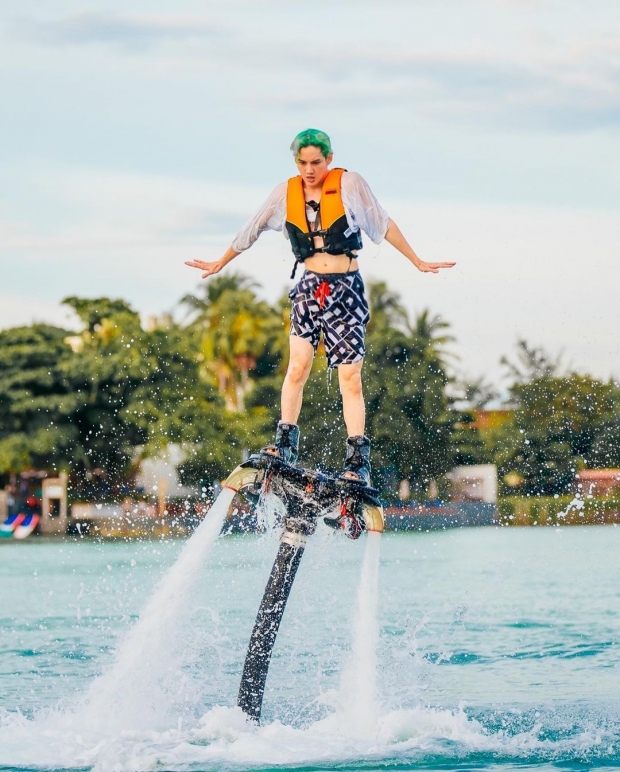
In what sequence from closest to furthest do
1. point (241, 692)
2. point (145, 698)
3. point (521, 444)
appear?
1. point (241, 692)
2. point (145, 698)
3. point (521, 444)

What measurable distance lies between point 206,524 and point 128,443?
56.1 meters

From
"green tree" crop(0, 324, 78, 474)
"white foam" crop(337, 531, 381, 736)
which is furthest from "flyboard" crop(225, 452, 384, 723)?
"green tree" crop(0, 324, 78, 474)

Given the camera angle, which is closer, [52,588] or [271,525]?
[271,525]

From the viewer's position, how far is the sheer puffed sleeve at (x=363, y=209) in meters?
9.98

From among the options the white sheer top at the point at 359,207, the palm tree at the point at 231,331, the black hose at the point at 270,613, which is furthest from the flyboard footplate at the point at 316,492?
the palm tree at the point at 231,331

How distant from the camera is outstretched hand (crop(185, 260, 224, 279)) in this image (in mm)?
10203

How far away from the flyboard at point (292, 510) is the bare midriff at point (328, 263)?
129cm

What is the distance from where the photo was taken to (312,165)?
9938 millimetres

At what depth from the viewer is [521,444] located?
70.4m

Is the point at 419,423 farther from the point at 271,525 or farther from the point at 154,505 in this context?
the point at 271,525

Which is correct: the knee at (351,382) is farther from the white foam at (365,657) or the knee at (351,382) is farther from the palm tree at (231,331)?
the palm tree at (231,331)

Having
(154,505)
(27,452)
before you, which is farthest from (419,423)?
(27,452)

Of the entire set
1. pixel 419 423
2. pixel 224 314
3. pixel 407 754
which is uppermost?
pixel 224 314

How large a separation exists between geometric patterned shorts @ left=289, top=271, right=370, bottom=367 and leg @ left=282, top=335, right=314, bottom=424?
0.07m
